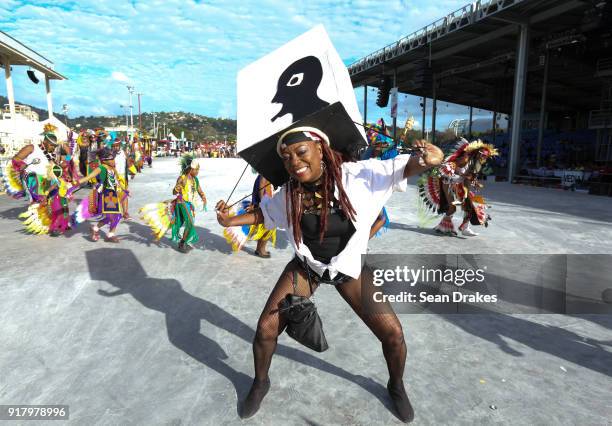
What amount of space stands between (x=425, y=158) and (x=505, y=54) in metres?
26.7

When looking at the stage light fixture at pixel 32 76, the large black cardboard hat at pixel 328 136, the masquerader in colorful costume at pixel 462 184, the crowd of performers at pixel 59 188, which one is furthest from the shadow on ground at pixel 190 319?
the stage light fixture at pixel 32 76

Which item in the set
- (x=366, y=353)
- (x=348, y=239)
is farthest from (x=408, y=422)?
(x=348, y=239)

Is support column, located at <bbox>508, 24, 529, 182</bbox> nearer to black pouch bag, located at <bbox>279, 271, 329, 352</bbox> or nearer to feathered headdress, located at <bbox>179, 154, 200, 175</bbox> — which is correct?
feathered headdress, located at <bbox>179, 154, 200, 175</bbox>

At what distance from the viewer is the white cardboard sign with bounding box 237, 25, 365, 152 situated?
2121mm

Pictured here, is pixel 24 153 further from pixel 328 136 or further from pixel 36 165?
pixel 328 136

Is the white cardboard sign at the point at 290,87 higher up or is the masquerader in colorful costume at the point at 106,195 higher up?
the white cardboard sign at the point at 290,87

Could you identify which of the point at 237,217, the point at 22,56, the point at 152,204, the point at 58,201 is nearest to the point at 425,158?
the point at 237,217

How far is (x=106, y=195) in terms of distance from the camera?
20.2 ft

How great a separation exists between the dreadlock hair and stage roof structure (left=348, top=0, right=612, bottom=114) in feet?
55.8

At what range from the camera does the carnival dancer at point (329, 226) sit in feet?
6.90

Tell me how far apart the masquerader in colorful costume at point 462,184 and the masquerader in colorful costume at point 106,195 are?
575 centimetres

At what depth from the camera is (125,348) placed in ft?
9.66

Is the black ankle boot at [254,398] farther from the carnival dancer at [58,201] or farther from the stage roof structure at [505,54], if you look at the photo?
the stage roof structure at [505,54]

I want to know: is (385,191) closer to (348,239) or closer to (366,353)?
(348,239)
